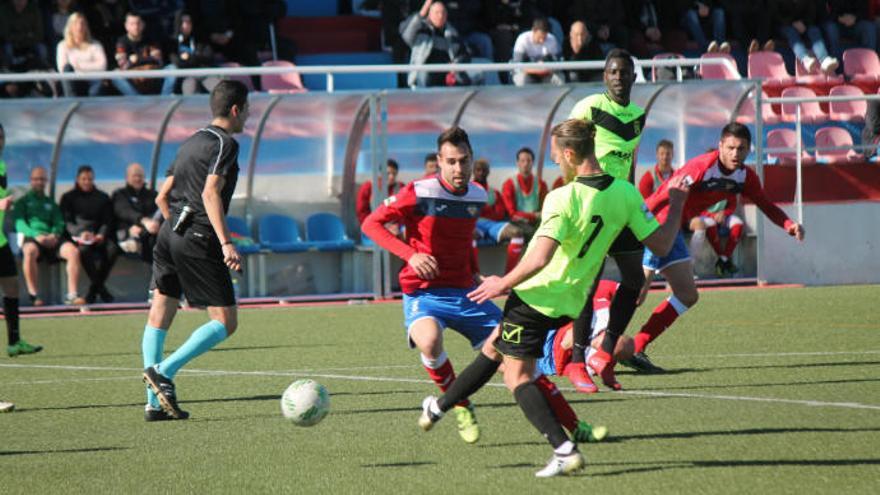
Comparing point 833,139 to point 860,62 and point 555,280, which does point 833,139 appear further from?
point 555,280

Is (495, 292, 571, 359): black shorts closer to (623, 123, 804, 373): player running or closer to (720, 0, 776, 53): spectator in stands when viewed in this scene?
(623, 123, 804, 373): player running

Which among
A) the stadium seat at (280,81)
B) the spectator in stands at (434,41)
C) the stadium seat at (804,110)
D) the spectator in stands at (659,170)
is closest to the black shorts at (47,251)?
the stadium seat at (280,81)

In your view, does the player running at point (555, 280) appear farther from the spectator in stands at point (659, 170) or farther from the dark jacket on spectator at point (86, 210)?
the dark jacket on spectator at point (86, 210)

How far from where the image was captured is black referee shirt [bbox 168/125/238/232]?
8367 millimetres

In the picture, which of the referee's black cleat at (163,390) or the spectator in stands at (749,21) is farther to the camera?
the spectator in stands at (749,21)

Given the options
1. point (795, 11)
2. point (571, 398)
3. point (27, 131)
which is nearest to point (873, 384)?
point (571, 398)

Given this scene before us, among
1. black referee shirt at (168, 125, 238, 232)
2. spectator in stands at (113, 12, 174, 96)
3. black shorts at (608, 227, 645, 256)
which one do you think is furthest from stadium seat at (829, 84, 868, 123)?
black referee shirt at (168, 125, 238, 232)

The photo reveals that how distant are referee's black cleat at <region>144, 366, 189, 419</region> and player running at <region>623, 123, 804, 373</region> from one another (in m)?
3.11

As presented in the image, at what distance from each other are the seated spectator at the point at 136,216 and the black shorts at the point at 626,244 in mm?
9232

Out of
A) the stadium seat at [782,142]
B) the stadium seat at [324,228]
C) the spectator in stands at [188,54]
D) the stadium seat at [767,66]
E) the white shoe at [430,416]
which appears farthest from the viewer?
the stadium seat at [767,66]

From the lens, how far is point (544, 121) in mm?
18188

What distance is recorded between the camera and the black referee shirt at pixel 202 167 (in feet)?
27.5

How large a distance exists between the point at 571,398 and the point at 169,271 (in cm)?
246

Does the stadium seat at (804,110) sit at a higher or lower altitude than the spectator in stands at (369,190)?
higher
